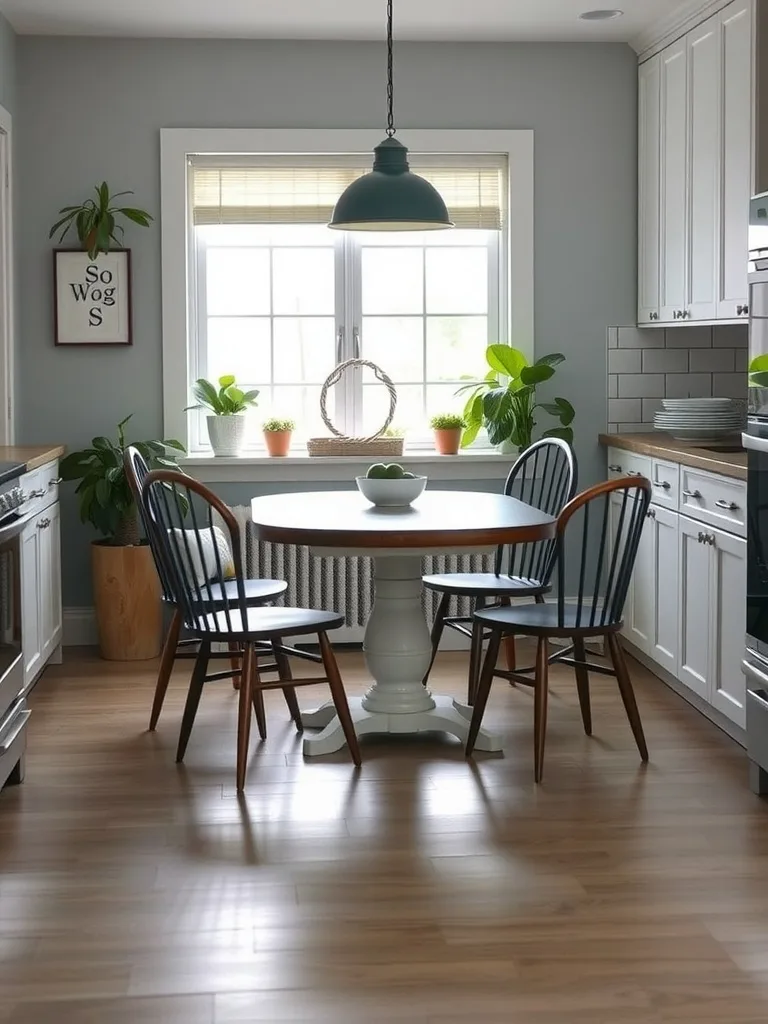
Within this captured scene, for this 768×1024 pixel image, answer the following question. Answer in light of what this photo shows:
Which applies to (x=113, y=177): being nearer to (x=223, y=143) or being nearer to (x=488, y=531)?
(x=223, y=143)

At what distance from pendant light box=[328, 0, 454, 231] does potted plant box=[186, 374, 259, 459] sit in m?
1.60

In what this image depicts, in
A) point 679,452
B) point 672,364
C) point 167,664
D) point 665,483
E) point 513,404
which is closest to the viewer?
point 167,664

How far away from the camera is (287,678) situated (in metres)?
4.34

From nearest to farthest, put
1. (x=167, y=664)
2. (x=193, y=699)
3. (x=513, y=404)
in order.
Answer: (x=193, y=699)
(x=167, y=664)
(x=513, y=404)

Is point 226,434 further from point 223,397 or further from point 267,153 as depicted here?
point 267,153

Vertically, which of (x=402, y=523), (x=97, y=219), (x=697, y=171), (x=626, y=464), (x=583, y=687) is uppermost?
(x=697, y=171)

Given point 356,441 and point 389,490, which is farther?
point 356,441

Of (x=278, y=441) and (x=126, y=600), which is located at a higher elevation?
→ (x=278, y=441)

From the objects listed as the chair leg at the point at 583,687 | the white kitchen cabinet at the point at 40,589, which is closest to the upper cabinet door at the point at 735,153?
the chair leg at the point at 583,687

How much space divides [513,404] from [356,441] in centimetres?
Result: 68

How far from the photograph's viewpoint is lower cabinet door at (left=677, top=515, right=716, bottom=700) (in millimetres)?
4430

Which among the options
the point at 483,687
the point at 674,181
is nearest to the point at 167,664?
the point at 483,687

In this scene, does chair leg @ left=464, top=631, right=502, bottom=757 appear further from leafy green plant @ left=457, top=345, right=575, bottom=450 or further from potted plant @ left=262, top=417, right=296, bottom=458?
potted plant @ left=262, top=417, right=296, bottom=458

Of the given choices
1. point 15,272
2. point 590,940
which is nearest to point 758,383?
point 590,940
